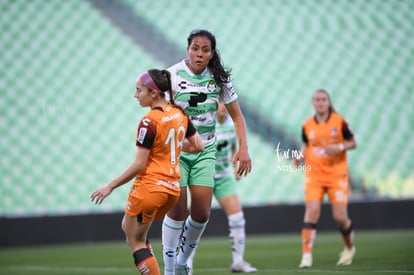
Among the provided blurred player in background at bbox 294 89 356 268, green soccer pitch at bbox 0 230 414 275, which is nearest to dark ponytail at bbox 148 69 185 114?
green soccer pitch at bbox 0 230 414 275

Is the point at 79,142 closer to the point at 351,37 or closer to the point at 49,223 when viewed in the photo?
the point at 49,223

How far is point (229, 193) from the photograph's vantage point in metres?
7.59

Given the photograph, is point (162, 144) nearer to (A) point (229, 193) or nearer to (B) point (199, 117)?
(B) point (199, 117)

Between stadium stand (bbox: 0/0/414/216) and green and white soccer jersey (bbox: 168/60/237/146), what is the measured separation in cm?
821

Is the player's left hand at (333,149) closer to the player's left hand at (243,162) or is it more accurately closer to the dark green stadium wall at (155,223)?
the player's left hand at (243,162)

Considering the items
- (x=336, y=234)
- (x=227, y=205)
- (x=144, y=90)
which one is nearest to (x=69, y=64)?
(x=336, y=234)

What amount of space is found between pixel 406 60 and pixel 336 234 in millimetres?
4893

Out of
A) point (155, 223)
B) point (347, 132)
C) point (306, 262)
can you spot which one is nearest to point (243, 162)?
point (306, 262)

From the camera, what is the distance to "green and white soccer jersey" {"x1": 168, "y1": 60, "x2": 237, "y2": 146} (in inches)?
215

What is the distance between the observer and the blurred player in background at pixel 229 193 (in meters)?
7.30

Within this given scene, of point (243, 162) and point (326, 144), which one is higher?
point (326, 144)

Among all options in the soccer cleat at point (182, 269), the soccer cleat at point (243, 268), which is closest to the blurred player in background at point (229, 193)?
the soccer cleat at point (243, 268)

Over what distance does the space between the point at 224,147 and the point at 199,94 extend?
2487 mm

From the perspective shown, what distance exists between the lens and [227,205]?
24.9 ft
